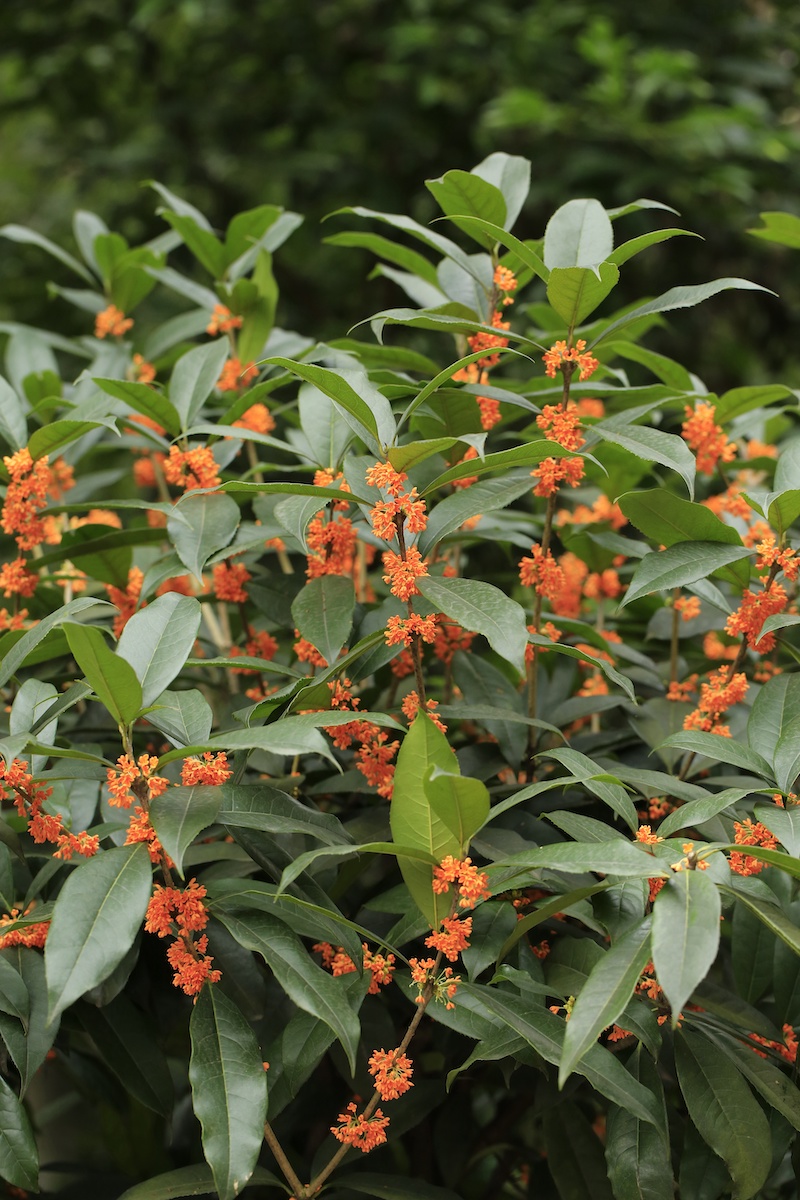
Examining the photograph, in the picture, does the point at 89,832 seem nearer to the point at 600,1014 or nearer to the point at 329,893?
the point at 329,893

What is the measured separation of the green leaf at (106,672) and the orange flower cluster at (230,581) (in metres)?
0.28

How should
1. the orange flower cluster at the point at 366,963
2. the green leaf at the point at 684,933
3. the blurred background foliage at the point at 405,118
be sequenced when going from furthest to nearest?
1. the blurred background foliage at the point at 405,118
2. the orange flower cluster at the point at 366,963
3. the green leaf at the point at 684,933

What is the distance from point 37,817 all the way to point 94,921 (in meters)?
0.12

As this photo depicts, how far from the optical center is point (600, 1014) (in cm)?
60

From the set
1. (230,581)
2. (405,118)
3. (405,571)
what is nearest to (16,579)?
(230,581)

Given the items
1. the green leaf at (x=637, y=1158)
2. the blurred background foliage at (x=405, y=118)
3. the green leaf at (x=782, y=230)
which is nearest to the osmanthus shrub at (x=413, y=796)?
the green leaf at (x=637, y=1158)

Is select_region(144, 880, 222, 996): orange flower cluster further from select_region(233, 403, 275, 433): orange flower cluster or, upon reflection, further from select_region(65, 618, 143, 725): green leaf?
select_region(233, 403, 275, 433): orange flower cluster

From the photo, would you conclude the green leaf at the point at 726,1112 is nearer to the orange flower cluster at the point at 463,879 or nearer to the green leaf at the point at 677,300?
the orange flower cluster at the point at 463,879

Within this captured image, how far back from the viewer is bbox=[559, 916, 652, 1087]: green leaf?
1.90 feet

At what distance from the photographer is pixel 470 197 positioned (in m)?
0.92

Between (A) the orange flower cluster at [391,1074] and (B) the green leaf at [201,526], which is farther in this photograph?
(B) the green leaf at [201,526]

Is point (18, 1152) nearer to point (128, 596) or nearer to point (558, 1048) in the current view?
point (558, 1048)

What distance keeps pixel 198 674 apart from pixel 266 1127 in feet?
1.53

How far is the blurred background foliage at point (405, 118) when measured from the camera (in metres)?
3.11
